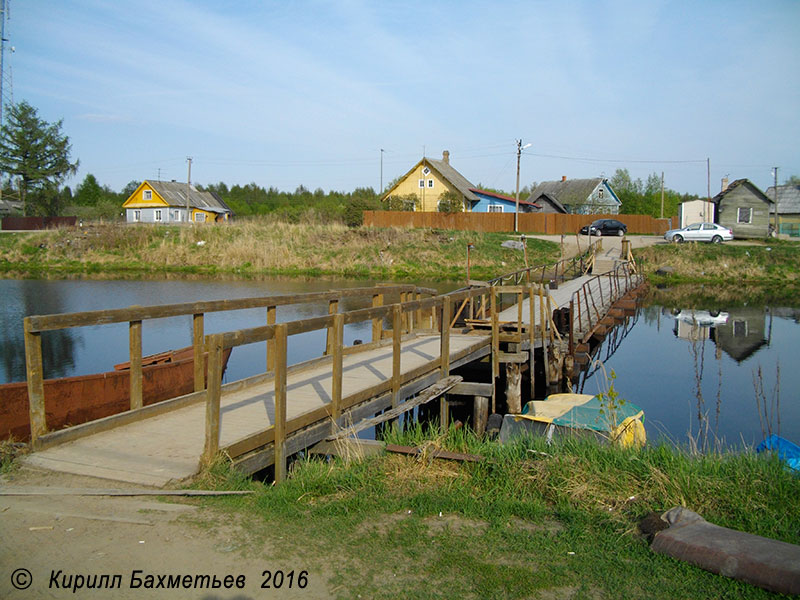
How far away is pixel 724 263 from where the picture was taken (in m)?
45.2

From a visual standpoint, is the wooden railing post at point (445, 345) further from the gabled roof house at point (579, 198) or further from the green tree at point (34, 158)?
the green tree at point (34, 158)

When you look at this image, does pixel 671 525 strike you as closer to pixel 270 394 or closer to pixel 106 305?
pixel 270 394

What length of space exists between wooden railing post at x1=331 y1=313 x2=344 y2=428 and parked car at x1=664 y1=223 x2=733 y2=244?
4706 cm

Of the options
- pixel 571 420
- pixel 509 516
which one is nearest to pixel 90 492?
pixel 509 516

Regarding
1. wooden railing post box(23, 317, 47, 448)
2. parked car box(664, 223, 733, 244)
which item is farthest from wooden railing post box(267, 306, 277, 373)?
parked car box(664, 223, 733, 244)

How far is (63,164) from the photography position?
81.7 meters

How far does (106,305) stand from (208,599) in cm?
2658

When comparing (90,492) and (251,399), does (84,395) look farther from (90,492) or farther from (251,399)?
(90,492)

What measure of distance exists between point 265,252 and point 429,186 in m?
24.0

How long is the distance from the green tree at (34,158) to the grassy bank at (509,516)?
3404 inches

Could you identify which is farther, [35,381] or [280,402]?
[280,402]

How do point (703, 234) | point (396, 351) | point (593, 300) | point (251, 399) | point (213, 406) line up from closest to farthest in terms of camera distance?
point (213, 406), point (251, 399), point (396, 351), point (593, 300), point (703, 234)

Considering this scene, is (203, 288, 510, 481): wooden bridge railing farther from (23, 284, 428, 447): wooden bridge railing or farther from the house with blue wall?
the house with blue wall

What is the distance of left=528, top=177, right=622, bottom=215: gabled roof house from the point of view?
7244 cm
